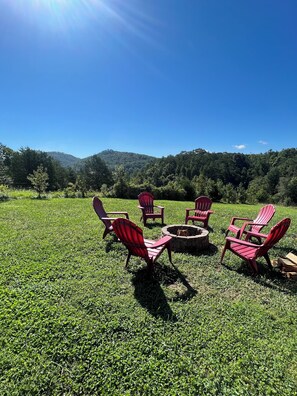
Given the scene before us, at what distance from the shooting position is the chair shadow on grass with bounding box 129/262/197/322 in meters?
2.88

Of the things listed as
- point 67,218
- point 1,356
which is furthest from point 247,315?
point 67,218

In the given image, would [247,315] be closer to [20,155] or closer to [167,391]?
[167,391]

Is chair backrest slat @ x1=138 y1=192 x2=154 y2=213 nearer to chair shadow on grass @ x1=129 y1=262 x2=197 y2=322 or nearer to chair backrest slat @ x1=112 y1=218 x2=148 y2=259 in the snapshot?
chair shadow on grass @ x1=129 y1=262 x2=197 y2=322

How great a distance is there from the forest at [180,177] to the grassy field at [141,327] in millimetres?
12395

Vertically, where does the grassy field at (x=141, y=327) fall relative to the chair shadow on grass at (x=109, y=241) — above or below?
below

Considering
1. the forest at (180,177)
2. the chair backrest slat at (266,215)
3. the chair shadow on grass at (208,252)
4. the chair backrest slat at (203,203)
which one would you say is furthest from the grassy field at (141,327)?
the forest at (180,177)

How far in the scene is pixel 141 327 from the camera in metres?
2.55

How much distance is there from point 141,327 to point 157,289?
91 cm

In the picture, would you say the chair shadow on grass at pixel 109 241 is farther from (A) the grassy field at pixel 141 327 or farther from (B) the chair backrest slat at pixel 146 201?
(B) the chair backrest slat at pixel 146 201

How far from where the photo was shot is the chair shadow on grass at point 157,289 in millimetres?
2875

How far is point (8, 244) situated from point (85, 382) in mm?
4111

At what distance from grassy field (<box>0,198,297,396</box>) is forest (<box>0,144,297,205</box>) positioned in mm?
12395

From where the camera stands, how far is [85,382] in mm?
1904

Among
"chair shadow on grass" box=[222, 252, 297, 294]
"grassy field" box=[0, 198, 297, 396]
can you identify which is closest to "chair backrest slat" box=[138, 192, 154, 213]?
"grassy field" box=[0, 198, 297, 396]
